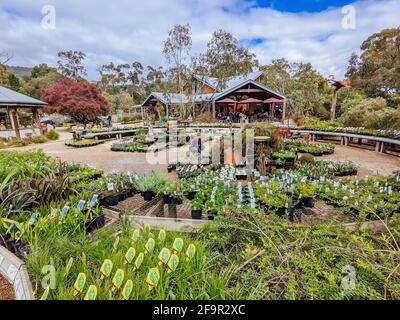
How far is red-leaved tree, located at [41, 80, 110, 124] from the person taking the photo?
17.3m

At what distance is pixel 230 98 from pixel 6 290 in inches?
827

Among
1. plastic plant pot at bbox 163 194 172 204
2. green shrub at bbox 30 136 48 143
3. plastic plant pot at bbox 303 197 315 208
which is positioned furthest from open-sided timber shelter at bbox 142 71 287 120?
A: plastic plant pot at bbox 163 194 172 204

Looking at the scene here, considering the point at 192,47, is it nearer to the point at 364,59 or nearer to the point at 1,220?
the point at 364,59

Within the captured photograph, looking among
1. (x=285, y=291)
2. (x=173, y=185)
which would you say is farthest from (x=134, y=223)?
(x=285, y=291)

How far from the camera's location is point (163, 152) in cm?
938

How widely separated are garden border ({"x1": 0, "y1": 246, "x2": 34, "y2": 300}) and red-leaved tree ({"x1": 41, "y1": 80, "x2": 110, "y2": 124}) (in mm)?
18192

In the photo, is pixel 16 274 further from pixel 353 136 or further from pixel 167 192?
pixel 353 136

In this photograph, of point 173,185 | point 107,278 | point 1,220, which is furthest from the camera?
point 173,185

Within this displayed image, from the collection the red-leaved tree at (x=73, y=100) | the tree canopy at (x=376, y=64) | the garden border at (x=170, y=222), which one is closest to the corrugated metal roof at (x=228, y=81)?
the tree canopy at (x=376, y=64)

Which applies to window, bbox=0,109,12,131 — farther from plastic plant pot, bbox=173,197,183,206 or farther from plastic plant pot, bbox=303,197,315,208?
plastic plant pot, bbox=303,197,315,208

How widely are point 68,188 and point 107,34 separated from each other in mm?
2114

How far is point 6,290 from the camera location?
1.70 metres

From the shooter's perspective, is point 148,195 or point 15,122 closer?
point 148,195

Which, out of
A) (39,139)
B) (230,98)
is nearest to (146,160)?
(39,139)
